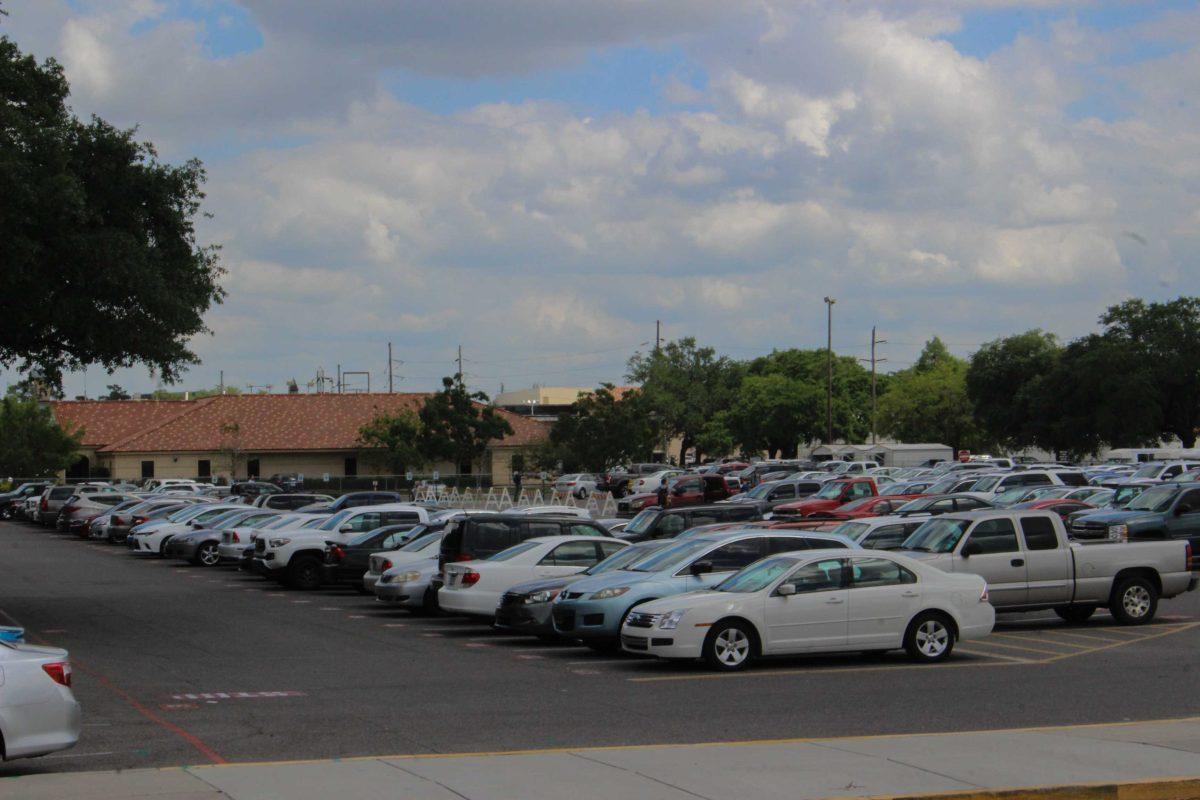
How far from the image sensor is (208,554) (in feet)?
123

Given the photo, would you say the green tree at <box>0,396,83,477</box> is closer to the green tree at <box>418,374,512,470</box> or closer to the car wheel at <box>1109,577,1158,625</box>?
the green tree at <box>418,374,512,470</box>

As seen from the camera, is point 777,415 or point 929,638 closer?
point 929,638

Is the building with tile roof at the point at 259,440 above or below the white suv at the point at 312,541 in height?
above

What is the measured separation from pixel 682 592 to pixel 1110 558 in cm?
733

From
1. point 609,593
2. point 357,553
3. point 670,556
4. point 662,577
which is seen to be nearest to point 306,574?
point 357,553

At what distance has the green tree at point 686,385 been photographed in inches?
4611

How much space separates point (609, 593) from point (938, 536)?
5.82 meters

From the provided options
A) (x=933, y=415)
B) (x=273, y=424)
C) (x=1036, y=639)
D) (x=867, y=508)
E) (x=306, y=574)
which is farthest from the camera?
(x=933, y=415)

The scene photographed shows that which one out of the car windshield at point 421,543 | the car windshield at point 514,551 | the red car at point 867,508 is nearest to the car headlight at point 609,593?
the car windshield at point 514,551

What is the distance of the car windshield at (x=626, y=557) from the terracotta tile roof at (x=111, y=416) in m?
74.0

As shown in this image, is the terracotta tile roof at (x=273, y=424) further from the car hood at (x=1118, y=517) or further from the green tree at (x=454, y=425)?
the car hood at (x=1118, y=517)

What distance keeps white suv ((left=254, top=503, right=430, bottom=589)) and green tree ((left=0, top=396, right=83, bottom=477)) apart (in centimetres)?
5799

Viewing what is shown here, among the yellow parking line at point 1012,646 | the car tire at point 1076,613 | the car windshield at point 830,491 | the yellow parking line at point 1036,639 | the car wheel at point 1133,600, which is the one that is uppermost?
the car windshield at point 830,491

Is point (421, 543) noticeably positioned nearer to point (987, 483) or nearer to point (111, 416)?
point (987, 483)
